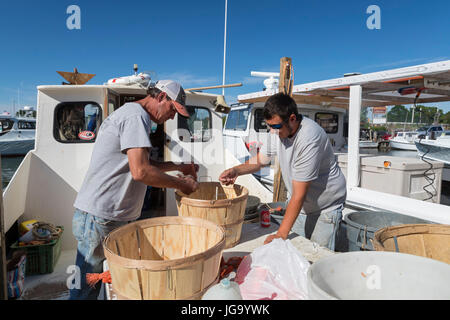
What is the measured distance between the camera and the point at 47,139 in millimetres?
4668

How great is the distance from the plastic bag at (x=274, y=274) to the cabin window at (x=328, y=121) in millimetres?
7384

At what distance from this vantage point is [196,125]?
5461 millimetres

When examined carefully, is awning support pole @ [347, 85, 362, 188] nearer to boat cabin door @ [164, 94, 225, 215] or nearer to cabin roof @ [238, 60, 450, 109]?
cabin roof @ [238, 60, 450, 109]

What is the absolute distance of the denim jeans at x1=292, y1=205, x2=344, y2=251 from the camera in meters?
2.76

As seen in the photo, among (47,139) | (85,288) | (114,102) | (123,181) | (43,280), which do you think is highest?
(114,102)

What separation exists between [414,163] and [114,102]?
5.11 m

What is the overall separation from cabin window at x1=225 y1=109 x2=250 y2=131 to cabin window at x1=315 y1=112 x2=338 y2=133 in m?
2.07

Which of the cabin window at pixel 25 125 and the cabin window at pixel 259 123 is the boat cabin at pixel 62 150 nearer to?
the cabin window at pixel 259 123

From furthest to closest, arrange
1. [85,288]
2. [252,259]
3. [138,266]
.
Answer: [85,288] → [252,259] → [138,266]

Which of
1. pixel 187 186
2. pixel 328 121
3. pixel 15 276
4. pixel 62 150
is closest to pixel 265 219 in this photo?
pixel 187 186

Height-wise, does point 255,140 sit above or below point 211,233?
above
